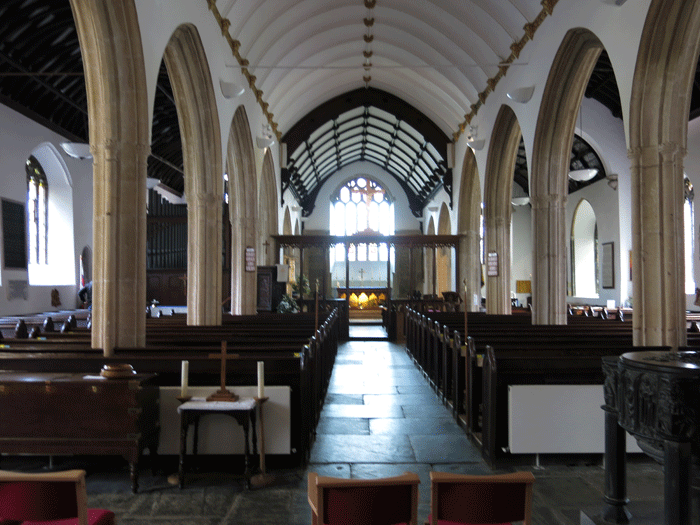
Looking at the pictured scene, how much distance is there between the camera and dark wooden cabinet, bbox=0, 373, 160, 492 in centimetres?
338

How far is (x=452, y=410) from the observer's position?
219 inches

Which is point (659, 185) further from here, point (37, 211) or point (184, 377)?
point (37, 211)

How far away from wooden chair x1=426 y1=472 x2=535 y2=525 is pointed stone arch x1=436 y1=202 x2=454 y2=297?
1727 centimetres

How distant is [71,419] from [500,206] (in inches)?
397

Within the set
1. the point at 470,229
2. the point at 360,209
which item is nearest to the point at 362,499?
the point at 470,229

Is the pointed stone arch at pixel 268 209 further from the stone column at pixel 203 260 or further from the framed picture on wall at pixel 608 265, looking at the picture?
the framed picture on wall at pixel 608 265

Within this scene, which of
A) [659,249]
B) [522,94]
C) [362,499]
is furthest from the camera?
[522,94]

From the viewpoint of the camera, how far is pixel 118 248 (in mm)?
5012

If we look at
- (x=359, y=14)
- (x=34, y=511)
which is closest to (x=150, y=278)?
(x=359, y=14)

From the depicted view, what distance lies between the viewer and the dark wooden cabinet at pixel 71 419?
3381 millimetres

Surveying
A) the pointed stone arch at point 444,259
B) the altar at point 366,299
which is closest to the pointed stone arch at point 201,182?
the altar at point 366,299

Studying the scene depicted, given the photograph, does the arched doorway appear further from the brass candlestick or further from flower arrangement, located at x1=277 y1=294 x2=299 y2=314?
the brass candlestick

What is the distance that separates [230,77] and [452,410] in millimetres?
6392

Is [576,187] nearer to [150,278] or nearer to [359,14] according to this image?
[359,14]
